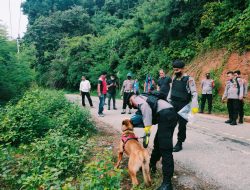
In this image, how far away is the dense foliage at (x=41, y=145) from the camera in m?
5.16

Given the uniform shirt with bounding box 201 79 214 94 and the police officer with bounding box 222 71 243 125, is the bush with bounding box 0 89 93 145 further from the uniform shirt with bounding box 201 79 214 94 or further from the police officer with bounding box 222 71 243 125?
the uniform shirt with bounding box 201 79 214 94

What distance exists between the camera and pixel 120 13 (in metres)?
44.8

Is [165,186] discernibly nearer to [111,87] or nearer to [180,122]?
[180,122]

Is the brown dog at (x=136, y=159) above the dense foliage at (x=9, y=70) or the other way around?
the other way around

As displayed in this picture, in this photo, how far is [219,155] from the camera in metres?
6.76

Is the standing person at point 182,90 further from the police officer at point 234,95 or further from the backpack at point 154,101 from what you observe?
the police officer at point 234,95

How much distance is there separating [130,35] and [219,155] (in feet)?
75.7

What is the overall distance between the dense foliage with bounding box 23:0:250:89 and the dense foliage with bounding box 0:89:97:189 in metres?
11.5

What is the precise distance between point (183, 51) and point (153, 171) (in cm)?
1650

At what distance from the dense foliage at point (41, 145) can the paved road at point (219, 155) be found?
6.84 feet

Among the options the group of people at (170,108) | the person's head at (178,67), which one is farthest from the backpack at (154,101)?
the person's head at (178,67)

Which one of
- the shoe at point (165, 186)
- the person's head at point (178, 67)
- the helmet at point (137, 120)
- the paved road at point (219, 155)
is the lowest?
the paved road at point (219, 155)

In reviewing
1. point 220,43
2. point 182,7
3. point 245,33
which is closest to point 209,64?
point 220,43

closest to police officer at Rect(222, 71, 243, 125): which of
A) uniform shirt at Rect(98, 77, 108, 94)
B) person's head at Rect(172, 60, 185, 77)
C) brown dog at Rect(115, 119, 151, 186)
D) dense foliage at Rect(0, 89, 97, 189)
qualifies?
person's head at Rect(172, 60, 185, 77)
